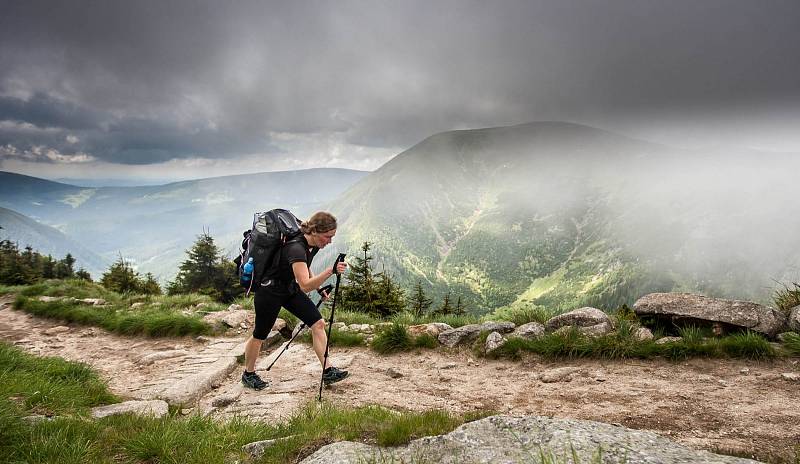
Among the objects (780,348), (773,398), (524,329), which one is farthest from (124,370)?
(780,348)

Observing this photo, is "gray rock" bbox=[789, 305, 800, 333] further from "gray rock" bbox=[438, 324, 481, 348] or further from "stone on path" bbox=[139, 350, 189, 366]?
"stone on path" bbox=[139, 350, 189, 366]

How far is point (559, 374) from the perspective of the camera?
8.09 metres

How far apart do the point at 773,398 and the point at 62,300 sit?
21212mm

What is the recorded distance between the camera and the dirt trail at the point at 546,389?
544 centimetres

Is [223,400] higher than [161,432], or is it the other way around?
[161,432]

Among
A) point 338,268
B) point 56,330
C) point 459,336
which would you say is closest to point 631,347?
point 459,336

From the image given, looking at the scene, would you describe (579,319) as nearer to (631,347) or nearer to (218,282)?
(631,347)

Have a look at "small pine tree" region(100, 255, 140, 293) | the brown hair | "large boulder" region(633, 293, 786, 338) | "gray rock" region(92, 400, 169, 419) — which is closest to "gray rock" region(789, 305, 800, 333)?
"large boulder" region(633, 293, 786, 338)

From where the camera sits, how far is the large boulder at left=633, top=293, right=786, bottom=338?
27.8 feet

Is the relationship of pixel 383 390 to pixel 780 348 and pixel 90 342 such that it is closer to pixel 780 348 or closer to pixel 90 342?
pixel 780 348

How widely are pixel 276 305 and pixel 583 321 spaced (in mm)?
7425

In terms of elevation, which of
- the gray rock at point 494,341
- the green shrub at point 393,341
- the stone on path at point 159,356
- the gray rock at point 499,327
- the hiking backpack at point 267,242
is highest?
the hiking backpack at point 267,242

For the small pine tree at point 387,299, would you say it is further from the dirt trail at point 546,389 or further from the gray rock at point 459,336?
the dirt trail at point 546,389

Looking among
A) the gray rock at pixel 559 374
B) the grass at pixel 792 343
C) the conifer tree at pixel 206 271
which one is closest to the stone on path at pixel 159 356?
the gray rock at pixel 559 374
